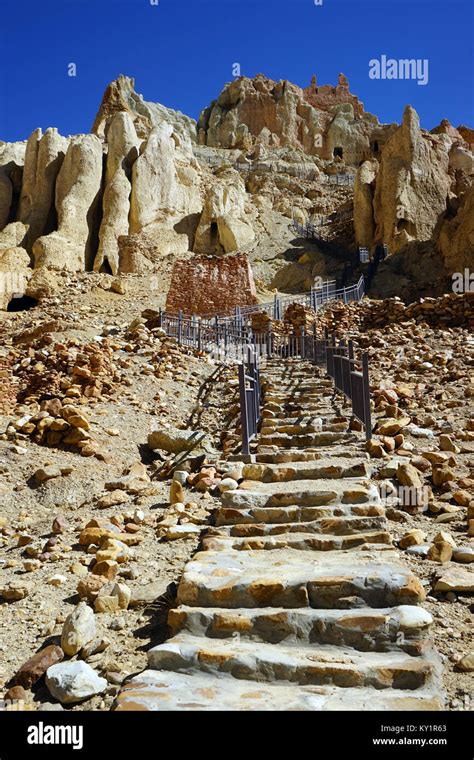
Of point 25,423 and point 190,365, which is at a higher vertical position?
point 190,365

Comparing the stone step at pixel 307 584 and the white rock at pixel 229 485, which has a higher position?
the white rock at pixel 229 485

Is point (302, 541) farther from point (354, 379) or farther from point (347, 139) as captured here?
point (347, 139)

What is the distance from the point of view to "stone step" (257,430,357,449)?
279 inches

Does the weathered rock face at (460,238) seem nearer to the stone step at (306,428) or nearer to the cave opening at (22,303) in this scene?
the cave opening at (22,303)

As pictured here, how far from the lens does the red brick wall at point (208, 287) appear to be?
20.4 meters

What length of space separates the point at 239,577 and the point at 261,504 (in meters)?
1.41

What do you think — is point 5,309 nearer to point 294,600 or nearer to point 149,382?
point 149,382

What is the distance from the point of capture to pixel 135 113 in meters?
49.0

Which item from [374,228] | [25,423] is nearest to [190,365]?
[25,423]

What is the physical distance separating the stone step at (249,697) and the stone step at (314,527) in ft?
5.72

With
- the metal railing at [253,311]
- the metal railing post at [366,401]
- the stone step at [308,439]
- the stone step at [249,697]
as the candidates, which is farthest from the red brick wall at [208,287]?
the stone step at [249,697]

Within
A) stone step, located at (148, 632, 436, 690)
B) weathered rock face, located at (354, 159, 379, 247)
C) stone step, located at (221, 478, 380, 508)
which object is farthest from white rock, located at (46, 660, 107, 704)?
weathered rock face, located at (354, 159, 379, 247)

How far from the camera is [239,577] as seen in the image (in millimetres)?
3838

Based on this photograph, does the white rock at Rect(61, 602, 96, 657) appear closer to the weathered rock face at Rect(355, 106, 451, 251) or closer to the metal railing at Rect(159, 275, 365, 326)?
the metal railing at Rect(159, 275, 365, 326)
